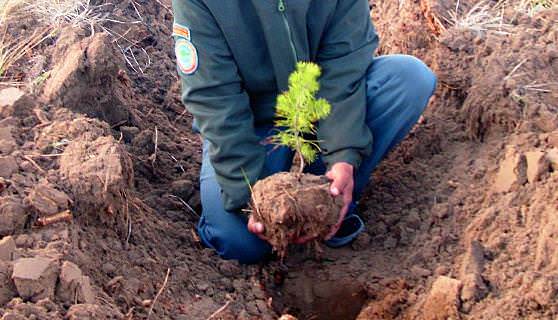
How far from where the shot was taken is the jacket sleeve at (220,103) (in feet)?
8.89

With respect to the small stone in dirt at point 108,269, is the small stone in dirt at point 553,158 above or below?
below

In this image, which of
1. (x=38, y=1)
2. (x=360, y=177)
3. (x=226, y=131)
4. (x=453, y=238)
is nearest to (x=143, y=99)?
(x=38, y=1)

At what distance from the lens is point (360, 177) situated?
121 inches

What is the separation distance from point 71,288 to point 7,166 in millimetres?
625

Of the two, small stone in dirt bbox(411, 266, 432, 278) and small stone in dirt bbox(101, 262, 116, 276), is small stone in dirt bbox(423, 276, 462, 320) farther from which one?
small stone in dirt bbox(101, 262, 116, 276)

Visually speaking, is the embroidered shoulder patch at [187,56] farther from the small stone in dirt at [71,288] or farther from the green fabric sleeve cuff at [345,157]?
the small stone in dirt at [71,288]

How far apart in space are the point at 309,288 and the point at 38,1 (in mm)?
2008

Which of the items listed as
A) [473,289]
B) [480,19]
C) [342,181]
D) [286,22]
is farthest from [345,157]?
[480,19]

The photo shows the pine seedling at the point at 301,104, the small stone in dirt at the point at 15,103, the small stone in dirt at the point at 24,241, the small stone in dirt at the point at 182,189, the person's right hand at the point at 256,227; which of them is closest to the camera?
the small stone in dirt at the point at 24,241

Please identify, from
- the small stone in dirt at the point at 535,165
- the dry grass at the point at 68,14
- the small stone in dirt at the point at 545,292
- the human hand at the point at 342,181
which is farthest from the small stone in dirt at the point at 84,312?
the dry grass at the point at 68,14

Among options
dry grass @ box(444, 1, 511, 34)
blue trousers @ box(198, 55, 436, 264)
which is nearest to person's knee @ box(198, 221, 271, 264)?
blue trousers @ box(198, 55, 436, 264)

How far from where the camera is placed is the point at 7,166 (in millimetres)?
2596

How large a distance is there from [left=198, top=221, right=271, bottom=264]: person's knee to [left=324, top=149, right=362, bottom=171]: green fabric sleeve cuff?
17.4 inches

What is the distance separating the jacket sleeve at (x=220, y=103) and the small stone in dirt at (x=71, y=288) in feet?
2.55
